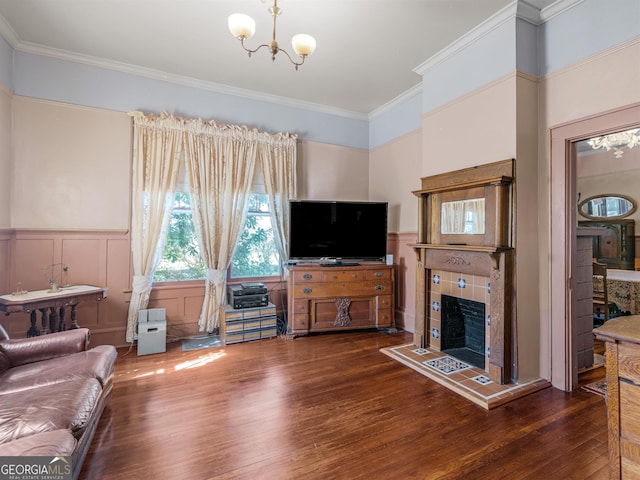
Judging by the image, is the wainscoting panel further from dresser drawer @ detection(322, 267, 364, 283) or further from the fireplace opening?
the fireplace opening

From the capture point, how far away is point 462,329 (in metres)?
3.46

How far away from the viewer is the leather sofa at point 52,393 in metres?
1.30

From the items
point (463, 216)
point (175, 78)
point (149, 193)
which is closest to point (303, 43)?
point (463, 216)

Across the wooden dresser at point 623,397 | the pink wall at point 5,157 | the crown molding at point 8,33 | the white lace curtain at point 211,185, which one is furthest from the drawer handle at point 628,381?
the crown molding at point 8,33

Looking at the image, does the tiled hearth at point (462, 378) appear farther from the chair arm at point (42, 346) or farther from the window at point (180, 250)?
the chair arm at point (42, 346)

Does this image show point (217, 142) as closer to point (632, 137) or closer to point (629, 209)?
point (632, 137)

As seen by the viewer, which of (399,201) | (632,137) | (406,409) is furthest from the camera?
(399,201)

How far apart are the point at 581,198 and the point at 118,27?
24.2ft

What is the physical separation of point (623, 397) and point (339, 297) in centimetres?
290

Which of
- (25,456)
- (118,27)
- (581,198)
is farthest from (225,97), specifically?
(581,198)

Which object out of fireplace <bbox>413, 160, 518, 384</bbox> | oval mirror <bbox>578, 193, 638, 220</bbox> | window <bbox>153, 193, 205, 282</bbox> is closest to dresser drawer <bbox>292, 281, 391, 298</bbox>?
fireplace <bbox>413, 160, 518, 384</bbox>

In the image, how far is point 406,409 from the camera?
7.60 ft

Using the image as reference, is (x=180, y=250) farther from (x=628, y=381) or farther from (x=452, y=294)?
(x=628, y=381)

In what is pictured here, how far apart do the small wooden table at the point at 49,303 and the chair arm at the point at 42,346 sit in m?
0.65
